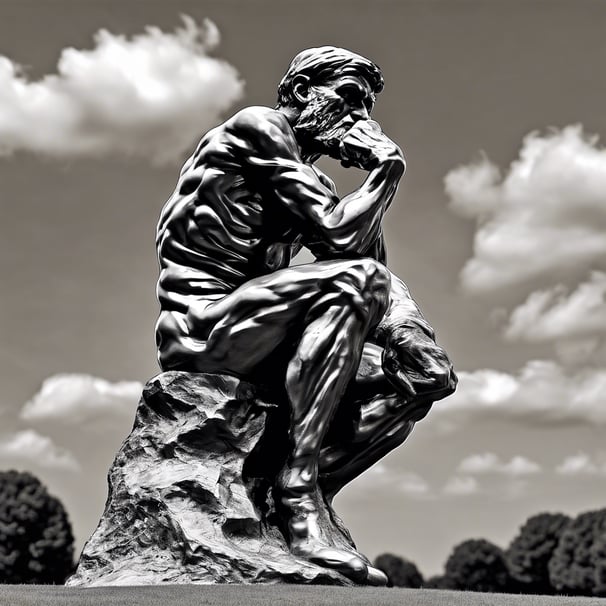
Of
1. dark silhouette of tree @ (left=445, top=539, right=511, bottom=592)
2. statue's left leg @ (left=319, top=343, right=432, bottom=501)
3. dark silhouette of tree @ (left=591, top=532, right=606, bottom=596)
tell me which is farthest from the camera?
dark silhouette of tree @ (left=445, top=539, right=511, bottom=592)

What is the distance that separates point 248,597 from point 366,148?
349 centimetres

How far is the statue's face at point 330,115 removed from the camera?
7.48 metres

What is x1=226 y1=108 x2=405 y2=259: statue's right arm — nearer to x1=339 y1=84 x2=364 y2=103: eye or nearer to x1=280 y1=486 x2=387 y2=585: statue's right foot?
x1=339 y1=84 x2=364 y2=103: eye

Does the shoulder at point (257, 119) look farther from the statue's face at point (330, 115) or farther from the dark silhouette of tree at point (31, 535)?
the dark silhouette of tree at point (31, 535)

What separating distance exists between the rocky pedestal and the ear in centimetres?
242

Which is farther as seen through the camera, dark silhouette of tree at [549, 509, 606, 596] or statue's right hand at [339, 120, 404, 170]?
dark silhouette of tree at [549, 509, 606, 596]

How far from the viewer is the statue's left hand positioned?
23.5 ft

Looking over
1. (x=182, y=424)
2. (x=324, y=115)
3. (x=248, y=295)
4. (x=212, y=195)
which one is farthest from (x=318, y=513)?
(x=324, y=115)

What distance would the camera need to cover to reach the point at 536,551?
4559 centimetres

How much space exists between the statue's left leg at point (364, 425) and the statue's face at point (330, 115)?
1802 millimetres

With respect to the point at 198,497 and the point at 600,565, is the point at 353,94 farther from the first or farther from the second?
the point at 600,565

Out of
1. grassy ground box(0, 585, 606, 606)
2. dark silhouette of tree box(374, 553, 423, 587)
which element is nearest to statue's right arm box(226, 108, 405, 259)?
grassy ground box(0, 585, 606, 606)

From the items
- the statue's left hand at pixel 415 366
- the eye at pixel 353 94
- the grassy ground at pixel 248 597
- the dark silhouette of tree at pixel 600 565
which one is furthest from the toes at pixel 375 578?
the dark silhouette of tree at pixel 600 565

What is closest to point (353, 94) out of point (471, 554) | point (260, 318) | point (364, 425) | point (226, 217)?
point (226, 217)
